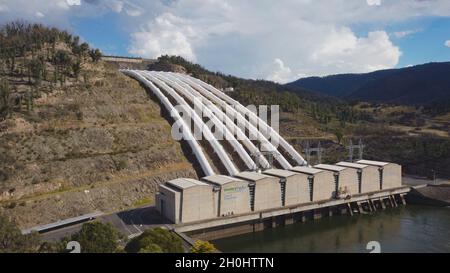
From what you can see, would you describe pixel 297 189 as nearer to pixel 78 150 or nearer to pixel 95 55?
pixel 78 150

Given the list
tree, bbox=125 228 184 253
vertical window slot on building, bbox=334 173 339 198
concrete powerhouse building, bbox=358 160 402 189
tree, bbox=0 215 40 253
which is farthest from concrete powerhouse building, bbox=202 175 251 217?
concrete powerhouse building, bbox=358 160 402 189

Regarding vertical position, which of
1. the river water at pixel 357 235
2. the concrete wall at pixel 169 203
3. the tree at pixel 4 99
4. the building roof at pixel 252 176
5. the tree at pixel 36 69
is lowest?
the river water at pixel 357 235

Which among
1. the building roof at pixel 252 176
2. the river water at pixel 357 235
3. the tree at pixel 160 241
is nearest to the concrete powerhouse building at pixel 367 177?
the river water at pixel 357 235

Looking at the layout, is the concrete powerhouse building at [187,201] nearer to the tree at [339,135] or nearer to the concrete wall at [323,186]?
the concrete wall at [323,186]

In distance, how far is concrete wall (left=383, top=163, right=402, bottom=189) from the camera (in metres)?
55.4

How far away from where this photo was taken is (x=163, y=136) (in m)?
58.2

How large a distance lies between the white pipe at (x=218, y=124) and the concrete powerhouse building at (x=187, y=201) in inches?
561

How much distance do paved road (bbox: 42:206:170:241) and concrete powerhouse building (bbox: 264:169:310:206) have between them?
556 inches

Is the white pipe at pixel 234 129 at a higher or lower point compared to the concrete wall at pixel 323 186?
higher

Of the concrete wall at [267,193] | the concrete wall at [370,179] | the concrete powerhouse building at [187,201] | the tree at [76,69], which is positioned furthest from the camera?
the tree at [76,69]

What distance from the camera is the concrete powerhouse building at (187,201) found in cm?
4016

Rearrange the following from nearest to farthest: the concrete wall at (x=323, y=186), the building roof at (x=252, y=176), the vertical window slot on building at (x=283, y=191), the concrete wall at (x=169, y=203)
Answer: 1. the concrete wall at (x=169, y=203)
2. the building roof at (x=252, y=176)
3. the vertical window slot on building at (x=283, y=191)
4. the concrete wall at (x=323, y=186)

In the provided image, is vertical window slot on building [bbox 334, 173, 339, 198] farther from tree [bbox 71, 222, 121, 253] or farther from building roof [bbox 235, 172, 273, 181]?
tree [bbox 71, 222, 121, 253]

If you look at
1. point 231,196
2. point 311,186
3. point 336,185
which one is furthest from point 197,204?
point 336,185
